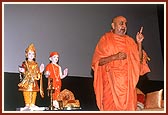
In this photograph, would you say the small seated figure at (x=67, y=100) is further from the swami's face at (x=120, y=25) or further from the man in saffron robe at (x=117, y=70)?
the swami's face at (x=120, y=25)

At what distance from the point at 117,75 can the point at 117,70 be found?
1.3 inches

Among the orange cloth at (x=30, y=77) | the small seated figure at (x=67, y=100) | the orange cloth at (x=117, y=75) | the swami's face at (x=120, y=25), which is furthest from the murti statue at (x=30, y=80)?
the swami's face at (x=120, y=25)

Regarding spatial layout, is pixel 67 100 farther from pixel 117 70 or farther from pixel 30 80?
→ pixel 117 70

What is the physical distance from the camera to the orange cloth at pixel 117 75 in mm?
2555

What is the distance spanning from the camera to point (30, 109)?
8.43ft

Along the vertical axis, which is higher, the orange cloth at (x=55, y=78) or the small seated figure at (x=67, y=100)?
the orange cloth at (x=55, y=78)

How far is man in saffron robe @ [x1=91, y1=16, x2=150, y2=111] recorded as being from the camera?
2.55 metres

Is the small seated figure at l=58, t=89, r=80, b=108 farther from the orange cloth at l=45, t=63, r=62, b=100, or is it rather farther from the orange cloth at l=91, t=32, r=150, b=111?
the orange cloth at l=91, t=32, r=150, b=111

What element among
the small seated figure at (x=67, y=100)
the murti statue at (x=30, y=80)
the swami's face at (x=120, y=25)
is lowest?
the small seated figure at (x=67, y=100)

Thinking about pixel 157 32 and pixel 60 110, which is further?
pixel 157 32

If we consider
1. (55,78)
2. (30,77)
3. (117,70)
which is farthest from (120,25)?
(30,77)

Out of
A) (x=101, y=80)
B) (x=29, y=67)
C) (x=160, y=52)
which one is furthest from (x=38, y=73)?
(x=160, y=52)

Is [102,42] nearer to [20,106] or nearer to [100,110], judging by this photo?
[100,110]

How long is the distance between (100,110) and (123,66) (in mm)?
330
